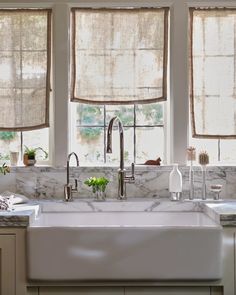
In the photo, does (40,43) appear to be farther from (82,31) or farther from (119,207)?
(119,207)

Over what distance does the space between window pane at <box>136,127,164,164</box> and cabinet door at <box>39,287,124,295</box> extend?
1.24 metres

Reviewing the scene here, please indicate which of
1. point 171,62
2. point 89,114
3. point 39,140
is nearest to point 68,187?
point 39,140

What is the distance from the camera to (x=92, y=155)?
4.34 m

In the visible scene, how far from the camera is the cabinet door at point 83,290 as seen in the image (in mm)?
3322

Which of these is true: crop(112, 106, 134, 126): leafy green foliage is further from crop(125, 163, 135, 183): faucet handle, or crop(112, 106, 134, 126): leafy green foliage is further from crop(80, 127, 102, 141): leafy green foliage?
crop(125, 163, 135, 183): faucet handle

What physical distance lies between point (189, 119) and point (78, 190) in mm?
955

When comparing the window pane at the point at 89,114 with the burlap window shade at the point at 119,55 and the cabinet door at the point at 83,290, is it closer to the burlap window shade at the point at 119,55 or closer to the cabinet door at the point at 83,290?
the burlap window shade at the point at 119,55

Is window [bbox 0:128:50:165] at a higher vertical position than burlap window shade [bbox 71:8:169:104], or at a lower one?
lower

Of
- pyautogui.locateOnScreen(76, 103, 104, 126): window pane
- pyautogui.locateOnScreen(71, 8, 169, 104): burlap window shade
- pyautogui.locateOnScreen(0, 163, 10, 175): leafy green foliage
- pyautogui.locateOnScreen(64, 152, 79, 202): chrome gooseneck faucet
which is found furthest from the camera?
pyautogui.locateOnScreen(76, 103, 104, 126): window pane

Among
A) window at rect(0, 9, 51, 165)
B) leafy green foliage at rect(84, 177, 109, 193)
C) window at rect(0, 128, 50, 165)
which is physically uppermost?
window at rect(0, 9, 51, 165)

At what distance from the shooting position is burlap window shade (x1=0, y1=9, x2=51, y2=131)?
4207 millimetres

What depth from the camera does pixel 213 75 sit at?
167 inches

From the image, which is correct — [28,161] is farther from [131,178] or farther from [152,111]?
[152,111]

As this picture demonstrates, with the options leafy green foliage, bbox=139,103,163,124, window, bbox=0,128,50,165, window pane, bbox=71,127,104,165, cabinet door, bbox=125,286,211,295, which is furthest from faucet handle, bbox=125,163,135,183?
cabinet door, bbox=125,286,211,295
